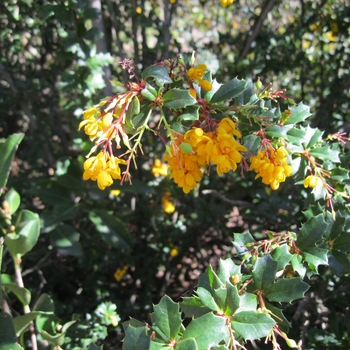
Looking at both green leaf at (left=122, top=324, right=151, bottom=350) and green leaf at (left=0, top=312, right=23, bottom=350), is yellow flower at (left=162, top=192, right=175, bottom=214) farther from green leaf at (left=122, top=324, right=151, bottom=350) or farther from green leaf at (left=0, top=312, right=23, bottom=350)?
green leaf at (left=122, top=324, right=151, bottom=350)

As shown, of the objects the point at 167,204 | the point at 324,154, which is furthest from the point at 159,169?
the point at 324,154

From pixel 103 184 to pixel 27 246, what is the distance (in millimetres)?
698

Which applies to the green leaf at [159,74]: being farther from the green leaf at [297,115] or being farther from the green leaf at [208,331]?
the green leaf at [208,331]

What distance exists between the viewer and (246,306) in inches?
34.9

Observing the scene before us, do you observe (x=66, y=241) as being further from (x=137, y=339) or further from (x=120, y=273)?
(x=137, y=339)

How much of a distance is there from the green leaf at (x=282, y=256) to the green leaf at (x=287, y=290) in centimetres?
5

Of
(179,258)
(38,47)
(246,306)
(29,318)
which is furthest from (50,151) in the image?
(246,306)

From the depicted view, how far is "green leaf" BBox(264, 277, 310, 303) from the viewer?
93cm

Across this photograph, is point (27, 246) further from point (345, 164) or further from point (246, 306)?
point (345, 164)

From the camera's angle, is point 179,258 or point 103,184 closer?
point 103,184

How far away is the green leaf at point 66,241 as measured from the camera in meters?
1.83

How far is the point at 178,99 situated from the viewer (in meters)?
0.92

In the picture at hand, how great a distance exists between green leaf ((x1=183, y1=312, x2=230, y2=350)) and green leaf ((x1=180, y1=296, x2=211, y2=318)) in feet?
0.32

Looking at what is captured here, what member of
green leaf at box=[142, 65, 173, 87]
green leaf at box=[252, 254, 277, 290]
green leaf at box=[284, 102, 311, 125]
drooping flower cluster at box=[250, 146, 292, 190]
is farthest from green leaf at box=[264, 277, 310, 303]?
green leaf at box=[142, 65, 173, 87]
